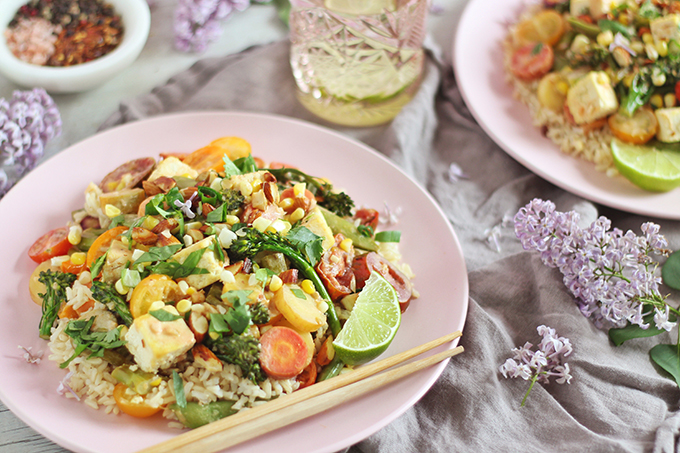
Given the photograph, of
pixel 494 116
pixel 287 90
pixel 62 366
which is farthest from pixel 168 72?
pixel 62 366

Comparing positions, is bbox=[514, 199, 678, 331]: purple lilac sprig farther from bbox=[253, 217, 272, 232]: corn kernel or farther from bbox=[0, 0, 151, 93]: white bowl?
bbox=[0, 0, 151, 93]: white bowl

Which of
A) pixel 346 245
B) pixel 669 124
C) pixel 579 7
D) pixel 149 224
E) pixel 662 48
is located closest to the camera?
pixel 149 224

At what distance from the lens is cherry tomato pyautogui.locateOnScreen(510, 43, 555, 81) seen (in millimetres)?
4145

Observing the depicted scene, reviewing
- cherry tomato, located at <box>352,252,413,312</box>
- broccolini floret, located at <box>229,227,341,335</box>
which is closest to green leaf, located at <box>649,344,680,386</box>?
cherry tomato, located at <box>352,252,413,312</box>

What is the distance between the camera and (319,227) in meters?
2.77

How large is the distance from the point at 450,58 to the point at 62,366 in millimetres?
3857

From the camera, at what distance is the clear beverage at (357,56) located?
3.93 m

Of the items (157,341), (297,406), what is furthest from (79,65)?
(297,406)

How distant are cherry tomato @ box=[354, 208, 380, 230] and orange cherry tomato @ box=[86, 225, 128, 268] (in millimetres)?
1277

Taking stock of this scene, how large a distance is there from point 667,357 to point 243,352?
2.19 m

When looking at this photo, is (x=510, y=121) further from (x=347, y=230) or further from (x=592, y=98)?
(x=347, y=230)

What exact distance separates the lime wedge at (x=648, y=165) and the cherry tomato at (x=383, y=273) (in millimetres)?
1757

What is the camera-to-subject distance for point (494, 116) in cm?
402

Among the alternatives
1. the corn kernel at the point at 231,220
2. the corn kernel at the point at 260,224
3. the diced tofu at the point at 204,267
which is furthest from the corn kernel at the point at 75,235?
the corn kernel at the point at 260,224
